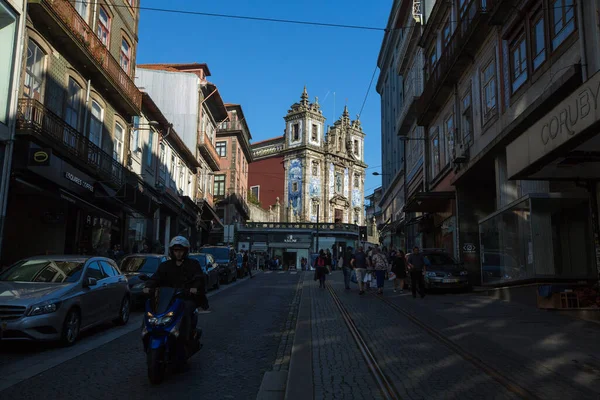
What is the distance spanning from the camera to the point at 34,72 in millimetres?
16781

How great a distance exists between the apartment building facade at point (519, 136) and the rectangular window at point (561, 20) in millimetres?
24

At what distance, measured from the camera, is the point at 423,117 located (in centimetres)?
2691

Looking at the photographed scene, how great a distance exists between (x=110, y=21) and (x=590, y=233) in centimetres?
1929

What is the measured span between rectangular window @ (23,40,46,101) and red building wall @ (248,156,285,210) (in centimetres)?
6084

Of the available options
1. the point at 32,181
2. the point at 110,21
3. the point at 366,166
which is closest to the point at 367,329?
the point at 32,181

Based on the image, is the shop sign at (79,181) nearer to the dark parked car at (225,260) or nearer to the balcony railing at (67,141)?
the balcony railing at (67,141)

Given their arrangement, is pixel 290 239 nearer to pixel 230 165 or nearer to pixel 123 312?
pixel 230 165

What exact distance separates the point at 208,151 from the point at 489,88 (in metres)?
27.8

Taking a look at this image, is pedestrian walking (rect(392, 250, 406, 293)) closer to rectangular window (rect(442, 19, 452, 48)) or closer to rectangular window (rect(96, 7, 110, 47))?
rectangular window (rect(442, 19, 452, 48))

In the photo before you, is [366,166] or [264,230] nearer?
[264,230]

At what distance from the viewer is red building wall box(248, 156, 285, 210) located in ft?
257

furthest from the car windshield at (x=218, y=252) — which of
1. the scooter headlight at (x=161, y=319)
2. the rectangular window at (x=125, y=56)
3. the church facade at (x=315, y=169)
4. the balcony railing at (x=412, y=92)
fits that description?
the church facade at (x=315, y=169)

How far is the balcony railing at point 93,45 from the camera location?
17.0 m

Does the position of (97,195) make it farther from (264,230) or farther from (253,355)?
(264,230)
